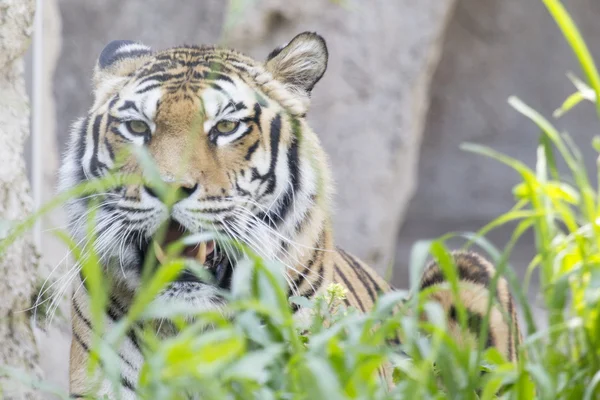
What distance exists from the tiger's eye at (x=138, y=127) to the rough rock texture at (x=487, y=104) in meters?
5.74

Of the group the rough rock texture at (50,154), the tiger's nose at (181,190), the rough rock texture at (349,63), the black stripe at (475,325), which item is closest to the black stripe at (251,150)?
the tiger's nose at (181,190)

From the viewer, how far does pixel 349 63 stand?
4.79 meters

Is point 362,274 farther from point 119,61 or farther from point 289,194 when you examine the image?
point 119,61

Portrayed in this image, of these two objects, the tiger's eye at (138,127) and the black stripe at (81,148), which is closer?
the tiger's eye at (138,127)

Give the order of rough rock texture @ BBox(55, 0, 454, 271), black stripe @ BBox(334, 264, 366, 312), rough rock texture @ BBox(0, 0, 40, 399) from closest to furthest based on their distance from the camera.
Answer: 1. rough rock texture @ BBox(0, 0, 40, 399)
2. black stripe @ BBox(334, 264, 366, 312)
3. rough rock texture @ BBox(55, 0, 454, 271)

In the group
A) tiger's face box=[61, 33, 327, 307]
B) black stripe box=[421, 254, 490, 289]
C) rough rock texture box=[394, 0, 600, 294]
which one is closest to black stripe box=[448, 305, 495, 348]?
black stripe box=[421, 254, 490, 289]

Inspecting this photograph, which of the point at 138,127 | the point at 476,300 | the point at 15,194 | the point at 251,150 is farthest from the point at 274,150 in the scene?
the point at 476,300

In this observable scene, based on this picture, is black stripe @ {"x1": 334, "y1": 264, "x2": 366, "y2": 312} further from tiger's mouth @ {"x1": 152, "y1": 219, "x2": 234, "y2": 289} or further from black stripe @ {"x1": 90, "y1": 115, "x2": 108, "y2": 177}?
black stripe @ {"x1": 90, "y1": 115, "x2": 108, "y2": 177}

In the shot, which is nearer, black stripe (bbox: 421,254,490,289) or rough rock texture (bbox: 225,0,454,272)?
black stripe (bbox: 421,254,490,289)

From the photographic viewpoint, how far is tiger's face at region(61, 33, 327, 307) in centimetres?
218

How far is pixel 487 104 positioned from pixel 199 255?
6.32 m

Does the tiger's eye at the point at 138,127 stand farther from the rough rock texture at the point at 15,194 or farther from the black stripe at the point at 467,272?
the black stripe at the point at 467,272

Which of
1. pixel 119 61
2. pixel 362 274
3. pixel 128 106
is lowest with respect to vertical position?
pixel 362 274

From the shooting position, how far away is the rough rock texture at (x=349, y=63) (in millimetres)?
4688
